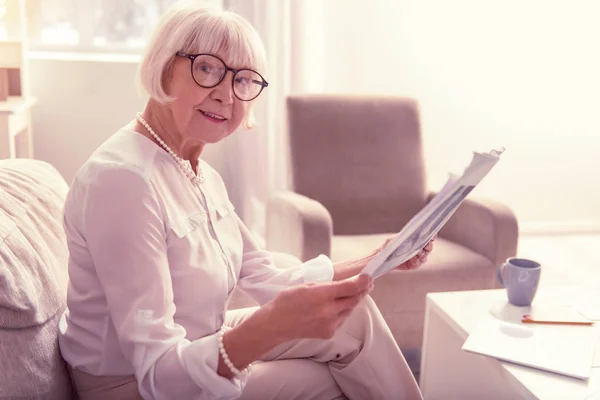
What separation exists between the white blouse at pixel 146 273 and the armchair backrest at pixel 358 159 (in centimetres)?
131

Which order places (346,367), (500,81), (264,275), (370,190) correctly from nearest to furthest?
1. (346,367)
2. (264,275)
3. (370,190)
4. (500,81)

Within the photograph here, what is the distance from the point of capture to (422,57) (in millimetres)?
3742

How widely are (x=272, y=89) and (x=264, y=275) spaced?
204 centimetres

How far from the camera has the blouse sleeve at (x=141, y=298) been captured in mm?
1025

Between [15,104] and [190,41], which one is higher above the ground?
[190,41]

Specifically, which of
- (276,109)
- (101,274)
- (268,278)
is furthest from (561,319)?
(276,109)

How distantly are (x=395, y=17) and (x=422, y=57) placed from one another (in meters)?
0.28

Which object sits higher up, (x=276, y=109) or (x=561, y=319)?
(x=276, y=109)

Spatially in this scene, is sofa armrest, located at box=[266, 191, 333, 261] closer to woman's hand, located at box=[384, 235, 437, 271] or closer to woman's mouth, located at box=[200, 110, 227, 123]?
woman's hand, located at box=[384, 235, 437, 271]

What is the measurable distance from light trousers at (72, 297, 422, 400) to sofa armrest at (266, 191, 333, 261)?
0.80 metres

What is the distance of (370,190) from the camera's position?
266 cm

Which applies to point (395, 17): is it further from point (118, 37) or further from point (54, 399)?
point (54, 399)

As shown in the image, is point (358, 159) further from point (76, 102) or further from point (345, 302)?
point (345, 302)

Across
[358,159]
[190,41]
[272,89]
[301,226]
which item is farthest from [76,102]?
[190,41]
